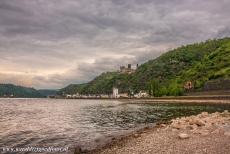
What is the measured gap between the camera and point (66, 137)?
44.1 metres

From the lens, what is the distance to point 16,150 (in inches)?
1312

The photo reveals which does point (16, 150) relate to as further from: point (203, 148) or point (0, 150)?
point (203, 148)

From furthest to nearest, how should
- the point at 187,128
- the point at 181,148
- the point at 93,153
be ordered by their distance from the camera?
the point at 187,128 < the point at 93,153 < the point at 181,148

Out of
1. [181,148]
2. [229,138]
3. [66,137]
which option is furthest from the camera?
[66,137]

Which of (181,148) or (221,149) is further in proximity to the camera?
(181,148)

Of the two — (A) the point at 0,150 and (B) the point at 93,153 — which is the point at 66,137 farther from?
(B) the point at 93,153

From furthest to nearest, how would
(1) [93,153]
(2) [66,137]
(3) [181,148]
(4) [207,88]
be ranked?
(4) [207,88], (2) [66,137], (1) [93,153], (3) [181,148]

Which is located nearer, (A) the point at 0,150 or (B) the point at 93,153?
(B) the point at 93,153

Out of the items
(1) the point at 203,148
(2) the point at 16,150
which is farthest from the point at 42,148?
(1) the point at 203,148

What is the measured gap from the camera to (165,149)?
86.3 feet

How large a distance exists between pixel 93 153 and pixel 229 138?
38.0ft

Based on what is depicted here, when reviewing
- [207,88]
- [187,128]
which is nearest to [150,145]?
[187,128]

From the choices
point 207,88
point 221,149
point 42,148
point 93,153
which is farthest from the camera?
point 207,88

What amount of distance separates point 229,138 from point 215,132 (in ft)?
12.8
